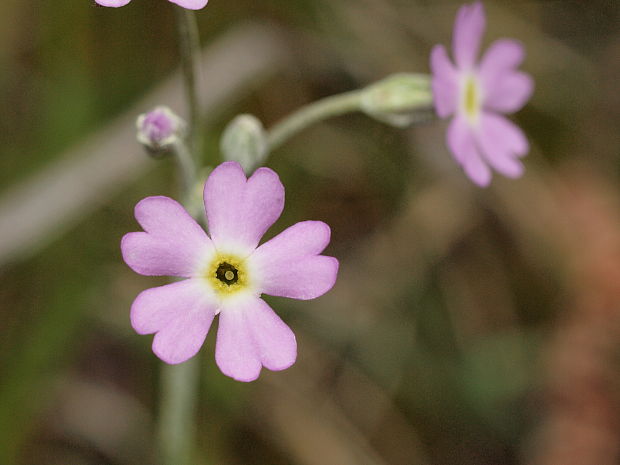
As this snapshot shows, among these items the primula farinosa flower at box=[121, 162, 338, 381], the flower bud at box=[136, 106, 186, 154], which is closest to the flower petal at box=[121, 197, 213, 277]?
the primula farinosa flower at box=[121, 162, 338, 381]

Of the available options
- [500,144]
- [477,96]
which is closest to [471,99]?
[477,96]

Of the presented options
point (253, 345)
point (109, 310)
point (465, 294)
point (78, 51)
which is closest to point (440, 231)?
point (465, 294)

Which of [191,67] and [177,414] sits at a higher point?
[191,67]

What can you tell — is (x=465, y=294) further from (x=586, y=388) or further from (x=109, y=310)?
(x=109, y=310)

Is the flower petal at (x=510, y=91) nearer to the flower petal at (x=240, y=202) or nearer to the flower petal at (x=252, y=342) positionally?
the flower petal at (x=240, y=202)

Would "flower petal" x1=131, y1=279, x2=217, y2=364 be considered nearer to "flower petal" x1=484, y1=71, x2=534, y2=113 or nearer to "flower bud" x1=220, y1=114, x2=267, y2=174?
"flower bud" x1=220, y1=114, x2=267, y2=174

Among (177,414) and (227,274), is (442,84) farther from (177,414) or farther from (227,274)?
(177,414)

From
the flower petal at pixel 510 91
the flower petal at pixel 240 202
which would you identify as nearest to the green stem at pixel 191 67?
the flower petal at pixel 240 202
